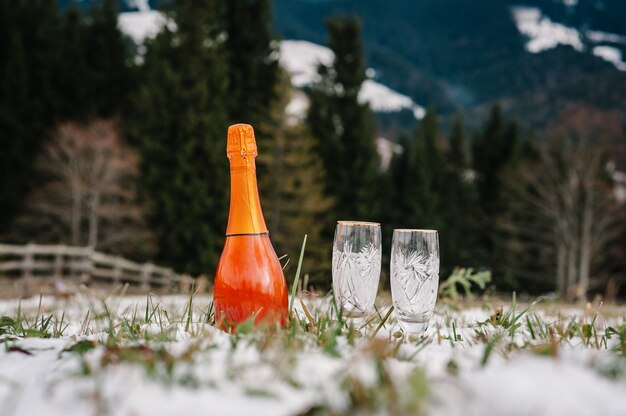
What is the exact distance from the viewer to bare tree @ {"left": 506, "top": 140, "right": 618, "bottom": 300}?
2331 cm

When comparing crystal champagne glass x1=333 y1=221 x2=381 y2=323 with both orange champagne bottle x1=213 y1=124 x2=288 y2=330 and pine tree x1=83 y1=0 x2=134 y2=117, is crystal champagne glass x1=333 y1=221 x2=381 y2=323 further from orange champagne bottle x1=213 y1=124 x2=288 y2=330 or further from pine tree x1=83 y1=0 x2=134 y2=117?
pine tree x1=83 y1=0 x2=134 y2=117

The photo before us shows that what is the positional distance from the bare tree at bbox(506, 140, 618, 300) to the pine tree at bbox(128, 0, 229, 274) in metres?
13.6

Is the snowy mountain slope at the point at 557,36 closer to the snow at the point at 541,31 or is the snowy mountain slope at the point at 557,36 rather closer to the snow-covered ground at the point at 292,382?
the snow at the point at 541,31

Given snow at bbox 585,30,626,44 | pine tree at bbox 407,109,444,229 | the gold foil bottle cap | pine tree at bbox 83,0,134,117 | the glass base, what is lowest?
the glass base

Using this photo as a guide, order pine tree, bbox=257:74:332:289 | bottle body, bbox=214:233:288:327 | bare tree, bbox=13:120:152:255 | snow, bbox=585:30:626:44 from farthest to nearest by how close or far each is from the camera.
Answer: snow, bbox=585:30:626:44, bare tree, bbox=13:120:152:255, pine tree, bbox=257:74:332:289, bottle body, bbox=214:233:288:327

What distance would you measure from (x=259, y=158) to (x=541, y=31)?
112 meters

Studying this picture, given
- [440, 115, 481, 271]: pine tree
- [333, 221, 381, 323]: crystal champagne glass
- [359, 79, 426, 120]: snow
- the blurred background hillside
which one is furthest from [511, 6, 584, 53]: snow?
[333, 221, 381, 323]: crystal champagne glass

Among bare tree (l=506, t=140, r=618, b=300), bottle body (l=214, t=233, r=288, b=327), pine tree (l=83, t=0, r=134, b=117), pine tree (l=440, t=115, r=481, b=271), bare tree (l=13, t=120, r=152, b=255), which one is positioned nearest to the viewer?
bottle body (l=214, t=233, r=288, b=327)

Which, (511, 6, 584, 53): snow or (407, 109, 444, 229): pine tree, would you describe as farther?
(511, 6, 584, 53): snow

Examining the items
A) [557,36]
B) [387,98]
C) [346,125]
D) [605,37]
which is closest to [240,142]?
[346,125]

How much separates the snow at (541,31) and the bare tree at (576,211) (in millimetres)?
75283

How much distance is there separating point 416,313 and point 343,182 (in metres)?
23.2

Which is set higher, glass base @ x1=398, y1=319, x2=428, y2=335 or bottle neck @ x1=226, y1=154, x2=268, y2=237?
bottle neck @ x1=226, y1=154, x2=268, y2=237

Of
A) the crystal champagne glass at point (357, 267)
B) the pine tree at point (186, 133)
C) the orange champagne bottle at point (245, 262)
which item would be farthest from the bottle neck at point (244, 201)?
the pine tree at point (186, 133)
